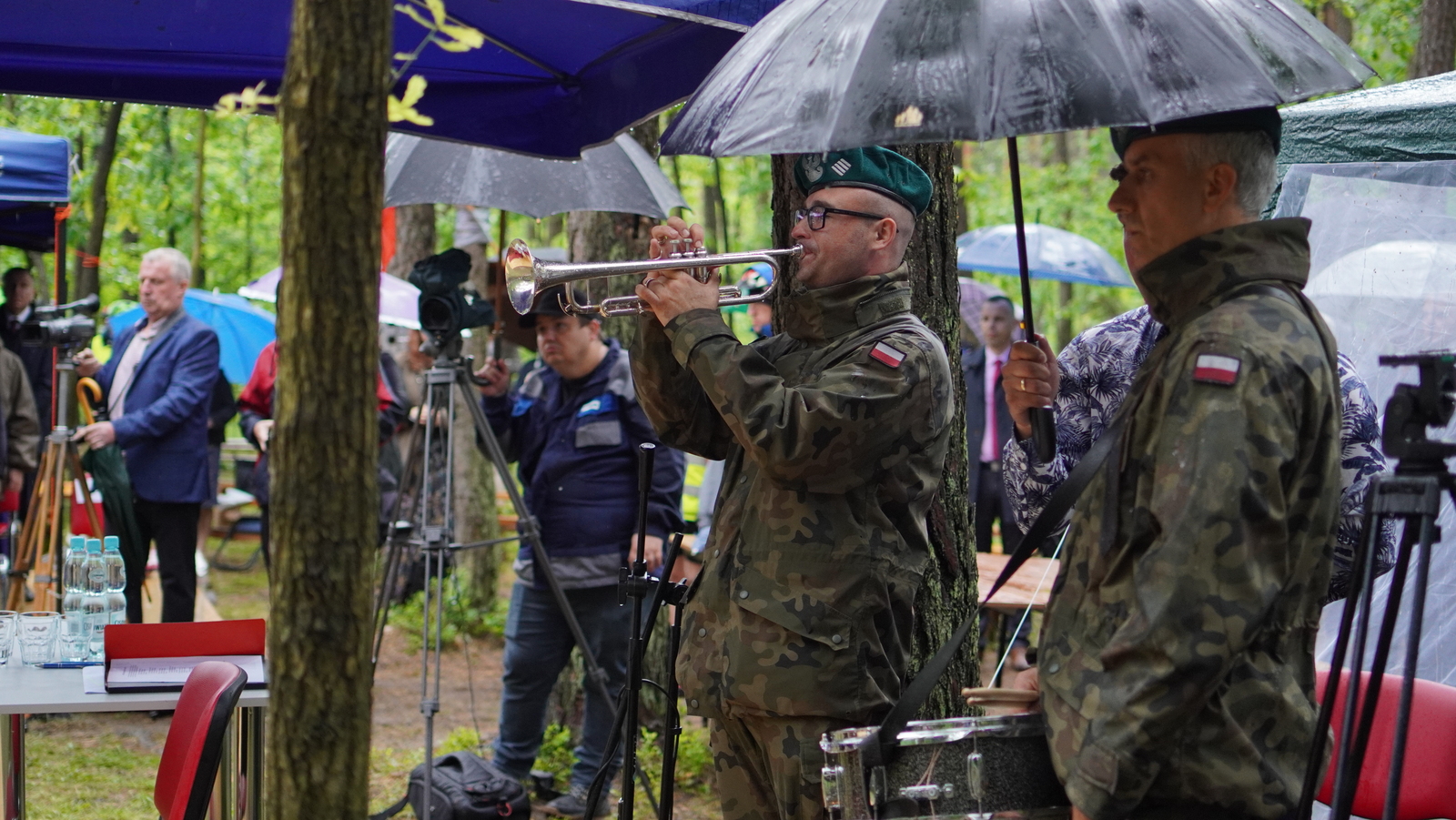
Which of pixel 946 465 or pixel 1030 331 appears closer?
pixel 1030 331

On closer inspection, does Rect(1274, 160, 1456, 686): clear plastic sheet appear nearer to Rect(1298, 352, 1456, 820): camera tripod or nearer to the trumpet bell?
Rect(1298, 352, 1456, 820): camera tripod

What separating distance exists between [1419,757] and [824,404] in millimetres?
1681

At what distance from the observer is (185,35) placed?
13.5 ft

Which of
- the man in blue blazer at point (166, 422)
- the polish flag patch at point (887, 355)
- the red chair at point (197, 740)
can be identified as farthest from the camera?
the man in blue blazer at point (166, 422)

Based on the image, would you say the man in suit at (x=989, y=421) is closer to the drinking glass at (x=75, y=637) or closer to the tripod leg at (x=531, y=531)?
the tripod leg at (x=531, y=531)

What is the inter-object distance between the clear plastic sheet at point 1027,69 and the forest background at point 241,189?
862 centimetres

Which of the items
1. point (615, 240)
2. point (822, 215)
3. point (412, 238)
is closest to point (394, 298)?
point (412, 238)

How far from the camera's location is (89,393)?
7492 mm

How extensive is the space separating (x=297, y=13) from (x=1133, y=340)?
2.34 metres

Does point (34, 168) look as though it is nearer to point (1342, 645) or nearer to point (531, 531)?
point (531, 531)

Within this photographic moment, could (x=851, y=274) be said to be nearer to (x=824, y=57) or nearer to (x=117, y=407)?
(x=824, y=57)

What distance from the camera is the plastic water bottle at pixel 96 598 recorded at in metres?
3.96

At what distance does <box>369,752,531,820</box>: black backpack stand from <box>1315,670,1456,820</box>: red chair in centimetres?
289

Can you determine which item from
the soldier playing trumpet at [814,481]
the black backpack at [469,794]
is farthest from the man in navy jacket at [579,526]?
the soldier playing trumpet at [814,481]
